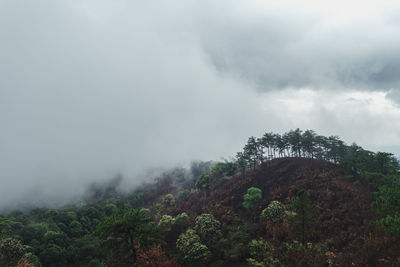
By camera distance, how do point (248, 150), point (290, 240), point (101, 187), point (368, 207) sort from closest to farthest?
point (290, 240)
point (368, 207)
point (248, 150)
point (101, 187)

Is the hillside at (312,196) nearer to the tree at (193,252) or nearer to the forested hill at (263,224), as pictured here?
the forested hill at (263,224)

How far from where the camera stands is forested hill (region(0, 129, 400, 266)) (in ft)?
80.7

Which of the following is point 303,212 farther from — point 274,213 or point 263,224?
point 263,224

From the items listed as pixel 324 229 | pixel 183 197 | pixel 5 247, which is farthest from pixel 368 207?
pixel 5 247

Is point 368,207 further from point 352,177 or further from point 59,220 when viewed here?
point 59,220

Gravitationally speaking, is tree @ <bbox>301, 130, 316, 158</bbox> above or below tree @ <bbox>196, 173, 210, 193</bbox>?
above

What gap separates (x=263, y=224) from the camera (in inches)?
1656

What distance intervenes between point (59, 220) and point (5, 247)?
39.1m

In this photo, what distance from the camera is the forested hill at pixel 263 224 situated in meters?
24.6

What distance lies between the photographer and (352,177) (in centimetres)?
5653

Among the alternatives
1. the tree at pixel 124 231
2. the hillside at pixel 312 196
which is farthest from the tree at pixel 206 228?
the tree at pixel 124 231

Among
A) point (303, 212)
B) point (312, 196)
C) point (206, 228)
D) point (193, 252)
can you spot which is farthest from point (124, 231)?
point (312, 196)

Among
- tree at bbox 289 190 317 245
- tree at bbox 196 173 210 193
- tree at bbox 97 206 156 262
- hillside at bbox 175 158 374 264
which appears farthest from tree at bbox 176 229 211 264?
tree at bbox 196 173 210 193

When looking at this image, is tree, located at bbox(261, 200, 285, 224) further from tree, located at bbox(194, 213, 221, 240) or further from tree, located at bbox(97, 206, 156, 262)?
tree, located at bbox(97, 206, 156, 262)
